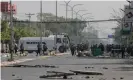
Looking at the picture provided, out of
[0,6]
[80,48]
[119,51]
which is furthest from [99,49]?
[0,6]

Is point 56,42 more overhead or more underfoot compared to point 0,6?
more underfoot

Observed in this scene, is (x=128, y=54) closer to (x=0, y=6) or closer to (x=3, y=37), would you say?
(x=3, y=37)

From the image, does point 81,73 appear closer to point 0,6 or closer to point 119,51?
point 119,51

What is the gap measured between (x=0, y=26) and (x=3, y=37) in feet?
13.0

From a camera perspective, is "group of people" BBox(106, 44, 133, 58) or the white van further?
the white van

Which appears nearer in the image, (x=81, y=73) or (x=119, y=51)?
(x=81, y=73)

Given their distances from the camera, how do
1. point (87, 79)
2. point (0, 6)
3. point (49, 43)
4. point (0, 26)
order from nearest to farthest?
point (87, 79)
point (0, 26)
point (49, 43)
point (0, 6)

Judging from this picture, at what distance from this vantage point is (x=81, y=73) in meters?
26.0

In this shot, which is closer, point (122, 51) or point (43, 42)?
point (122, 51)

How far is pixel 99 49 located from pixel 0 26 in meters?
15.7

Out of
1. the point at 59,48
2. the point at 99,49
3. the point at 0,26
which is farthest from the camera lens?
the point at 59,48

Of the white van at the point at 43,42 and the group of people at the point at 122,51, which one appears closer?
the group of people at the point at 122,51

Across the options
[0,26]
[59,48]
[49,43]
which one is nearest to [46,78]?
[0,26]

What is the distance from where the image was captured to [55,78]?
75.3 feet
